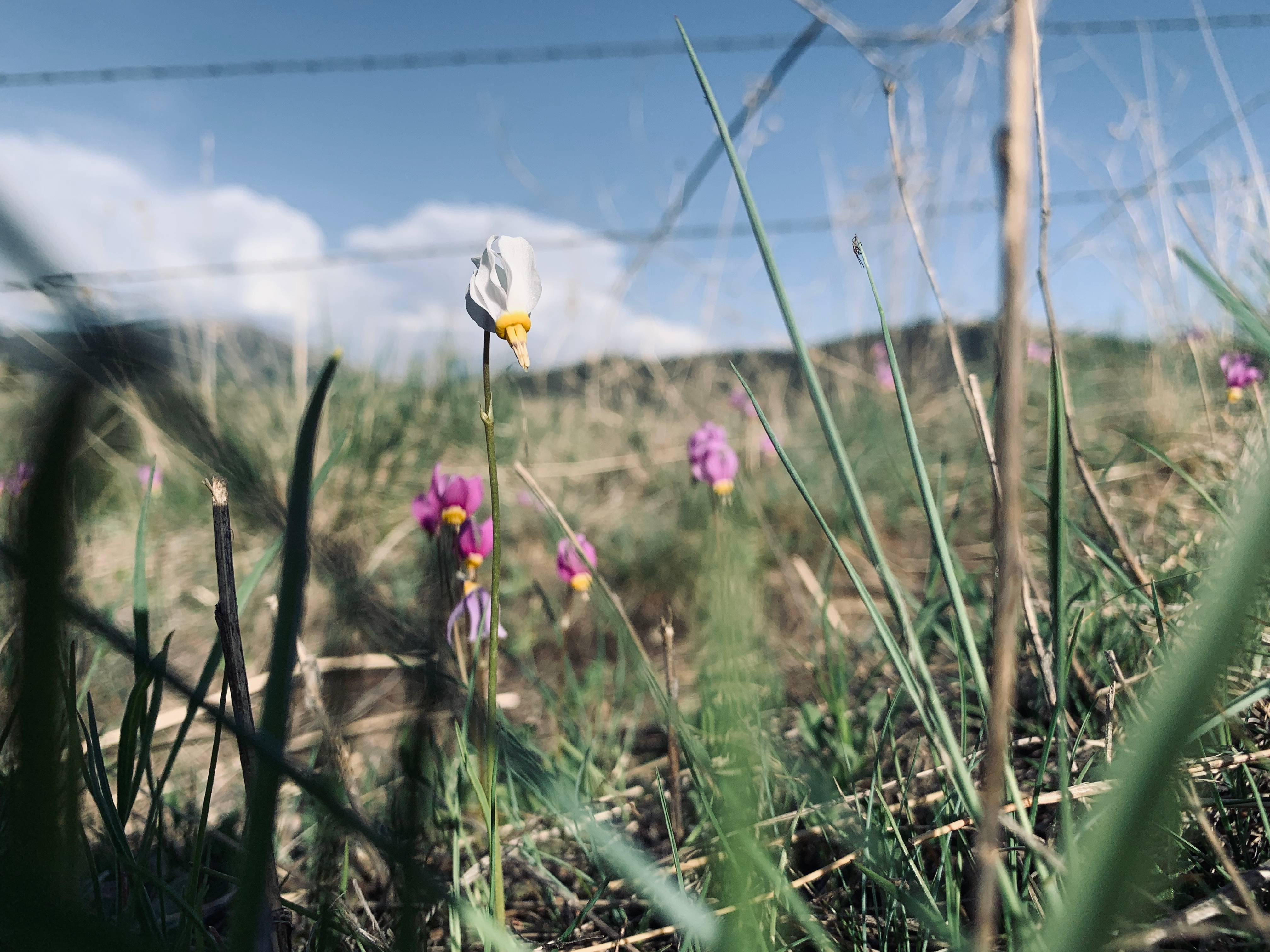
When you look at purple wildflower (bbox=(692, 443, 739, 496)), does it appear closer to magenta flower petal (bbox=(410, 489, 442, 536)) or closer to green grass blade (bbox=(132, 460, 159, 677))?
magenta flower petal (bbox=(410, 489, 442, 536))

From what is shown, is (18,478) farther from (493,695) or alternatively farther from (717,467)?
(717,467)

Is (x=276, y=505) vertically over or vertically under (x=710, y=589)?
over

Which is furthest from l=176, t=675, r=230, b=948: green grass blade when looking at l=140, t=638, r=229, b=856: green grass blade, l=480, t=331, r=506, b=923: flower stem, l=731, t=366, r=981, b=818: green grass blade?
l=731, t=366, r=981, b=818: green grass blade

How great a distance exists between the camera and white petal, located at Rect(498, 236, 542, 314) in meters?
0.60

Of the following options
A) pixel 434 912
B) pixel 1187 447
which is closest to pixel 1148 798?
pixel 434 912

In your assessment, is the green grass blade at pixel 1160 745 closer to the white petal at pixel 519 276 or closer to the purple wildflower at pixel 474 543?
the white petal at pixel 519 276

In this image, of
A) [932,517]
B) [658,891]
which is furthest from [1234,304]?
[658,891]

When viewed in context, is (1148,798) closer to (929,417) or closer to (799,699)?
(799,699)

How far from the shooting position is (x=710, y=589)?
1.05 meters

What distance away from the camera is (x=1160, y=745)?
0.21 metres

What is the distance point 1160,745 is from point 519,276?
52 cm

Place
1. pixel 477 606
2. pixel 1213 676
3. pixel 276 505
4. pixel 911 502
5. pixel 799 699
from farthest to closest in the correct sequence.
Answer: pixel 911 502, pixel 799 699, pixel 477 606, pixel 276 505, pixel 1213 676

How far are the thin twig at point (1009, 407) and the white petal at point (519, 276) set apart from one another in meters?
0.40

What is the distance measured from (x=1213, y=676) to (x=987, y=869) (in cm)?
11
